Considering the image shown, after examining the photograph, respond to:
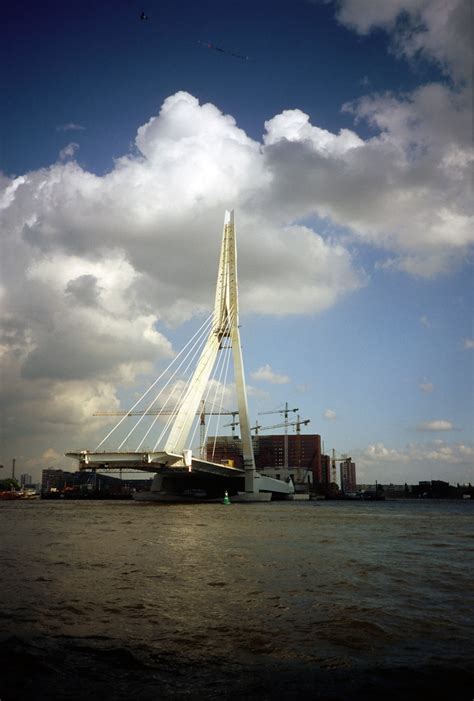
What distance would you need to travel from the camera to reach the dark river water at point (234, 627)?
5750mm

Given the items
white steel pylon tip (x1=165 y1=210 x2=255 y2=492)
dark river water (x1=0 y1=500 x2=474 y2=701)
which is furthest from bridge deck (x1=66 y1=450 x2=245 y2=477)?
dark river water (x1=0 y1=500 x2=474 y2=701)

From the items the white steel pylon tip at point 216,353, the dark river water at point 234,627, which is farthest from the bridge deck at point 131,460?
the dark river water at point 234,627

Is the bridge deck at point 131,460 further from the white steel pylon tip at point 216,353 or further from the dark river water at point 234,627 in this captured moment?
the dark river water at point 234,627

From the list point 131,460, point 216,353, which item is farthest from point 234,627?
point 216,353

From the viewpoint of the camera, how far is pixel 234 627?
8.23m

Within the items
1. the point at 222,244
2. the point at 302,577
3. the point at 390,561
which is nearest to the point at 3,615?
the point at 302,577

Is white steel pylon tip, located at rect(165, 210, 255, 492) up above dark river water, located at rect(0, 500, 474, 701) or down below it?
above

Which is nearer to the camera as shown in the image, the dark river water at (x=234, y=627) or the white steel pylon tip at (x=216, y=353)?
the dark river water at (x=234, y=627)

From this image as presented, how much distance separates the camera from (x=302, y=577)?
12961 mm

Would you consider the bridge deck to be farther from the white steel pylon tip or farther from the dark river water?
the dark river water

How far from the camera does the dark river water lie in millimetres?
5750

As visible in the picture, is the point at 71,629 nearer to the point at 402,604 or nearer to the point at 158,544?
the point at 402,604

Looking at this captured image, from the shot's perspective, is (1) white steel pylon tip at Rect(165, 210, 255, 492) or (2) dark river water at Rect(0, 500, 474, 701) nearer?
(2) dark river water at Rect(0, 500, 474, 701)

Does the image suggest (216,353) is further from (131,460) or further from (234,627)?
(234,627)
